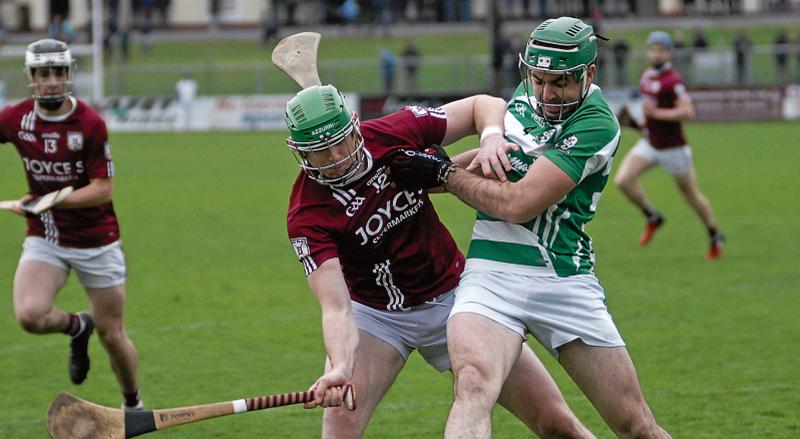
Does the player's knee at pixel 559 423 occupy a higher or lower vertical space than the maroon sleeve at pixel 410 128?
lower

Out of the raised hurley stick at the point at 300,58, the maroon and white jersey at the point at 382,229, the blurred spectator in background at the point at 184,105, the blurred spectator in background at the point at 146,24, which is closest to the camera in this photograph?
the maroon and white jersey at the point at 382,229

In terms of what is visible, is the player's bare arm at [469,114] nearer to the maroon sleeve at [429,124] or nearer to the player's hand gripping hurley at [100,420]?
the maroon sleeve at [429,124]

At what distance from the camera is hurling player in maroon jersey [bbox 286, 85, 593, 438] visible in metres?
4.93

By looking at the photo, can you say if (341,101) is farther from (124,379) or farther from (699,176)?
(699,176)

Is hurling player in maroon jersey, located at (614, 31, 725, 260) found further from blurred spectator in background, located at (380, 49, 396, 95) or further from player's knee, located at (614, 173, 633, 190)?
blurred spectator in background, located at (380, 49, 396, 95)

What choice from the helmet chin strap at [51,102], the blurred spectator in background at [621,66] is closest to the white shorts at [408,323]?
the helmet chin strap at [51,102]

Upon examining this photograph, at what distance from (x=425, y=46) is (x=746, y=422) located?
39393 mm

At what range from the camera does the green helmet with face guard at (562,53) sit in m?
4.91

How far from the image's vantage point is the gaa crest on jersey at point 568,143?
16.1 feet

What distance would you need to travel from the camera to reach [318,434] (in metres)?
6.79

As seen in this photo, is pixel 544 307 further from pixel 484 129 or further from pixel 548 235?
pixel 484 129

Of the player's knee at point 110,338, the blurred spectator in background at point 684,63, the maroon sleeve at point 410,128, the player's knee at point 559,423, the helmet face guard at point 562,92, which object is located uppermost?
the helmet face guard at point 562,92

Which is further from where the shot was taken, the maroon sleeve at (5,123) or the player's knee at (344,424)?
the maroon sleeve at (5,123)

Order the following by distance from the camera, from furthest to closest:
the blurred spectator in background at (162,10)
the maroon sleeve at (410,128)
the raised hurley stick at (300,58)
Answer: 1. the blurred spectator in background at (162,10)
2. the raised hurley stick at (300,58)
3. the maroon sleeve at (410,128)
